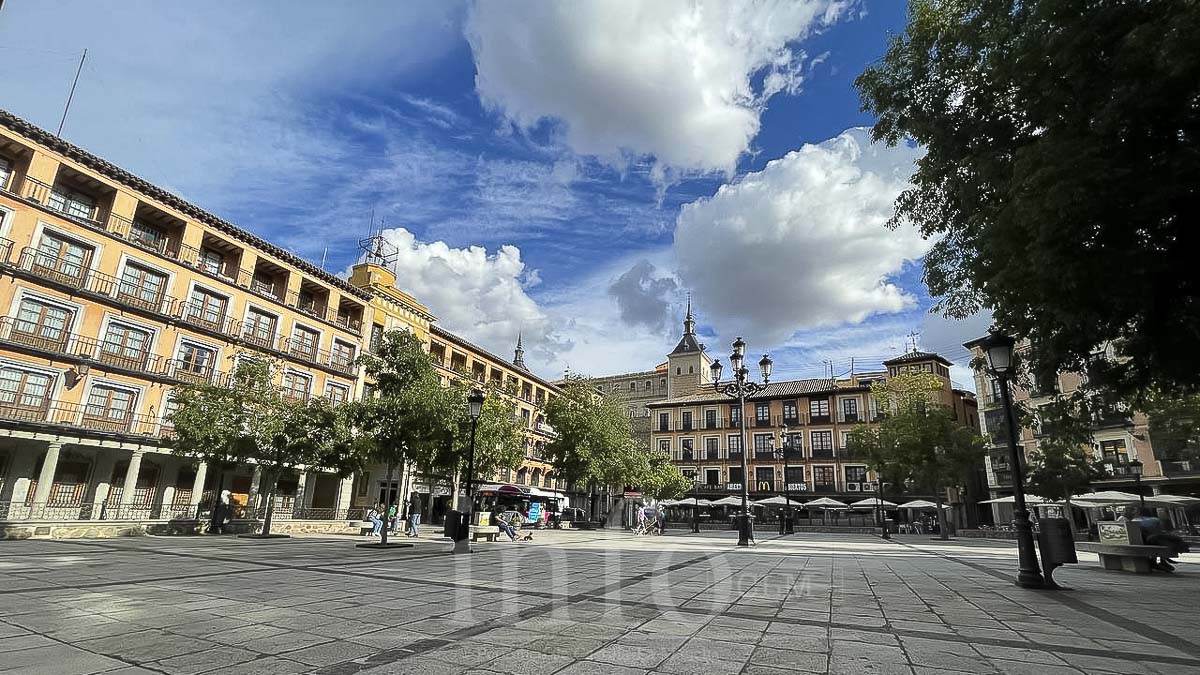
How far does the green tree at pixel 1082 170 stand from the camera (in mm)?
6457

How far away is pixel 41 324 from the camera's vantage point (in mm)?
23781

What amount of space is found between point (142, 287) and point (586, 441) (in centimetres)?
2448

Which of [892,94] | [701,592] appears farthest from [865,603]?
[892,94]

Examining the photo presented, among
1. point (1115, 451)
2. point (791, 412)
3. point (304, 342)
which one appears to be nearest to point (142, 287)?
point (304, 342)

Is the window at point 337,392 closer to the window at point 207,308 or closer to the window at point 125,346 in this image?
the window at point 207,308

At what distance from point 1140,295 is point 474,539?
19400 millimetres

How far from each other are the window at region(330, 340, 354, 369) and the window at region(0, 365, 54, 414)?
13.3 m

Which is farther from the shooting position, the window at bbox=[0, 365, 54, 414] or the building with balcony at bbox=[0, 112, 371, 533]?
the building with balcony at bbox=[0, 112, 371, 533]

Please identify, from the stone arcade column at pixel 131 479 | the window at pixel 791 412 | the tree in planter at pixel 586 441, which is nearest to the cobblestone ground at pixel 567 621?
the stone arcade column at pixel 131 479

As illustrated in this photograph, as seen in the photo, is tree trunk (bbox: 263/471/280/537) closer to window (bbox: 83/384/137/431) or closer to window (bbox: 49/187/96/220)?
window (bbox: 83/384/137/431)

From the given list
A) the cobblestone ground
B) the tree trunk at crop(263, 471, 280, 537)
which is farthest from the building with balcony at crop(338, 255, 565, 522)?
the cobblestone ground

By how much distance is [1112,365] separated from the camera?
9781mm

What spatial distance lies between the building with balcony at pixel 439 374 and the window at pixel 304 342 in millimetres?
3346

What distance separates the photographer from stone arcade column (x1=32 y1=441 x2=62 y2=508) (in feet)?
74.9
